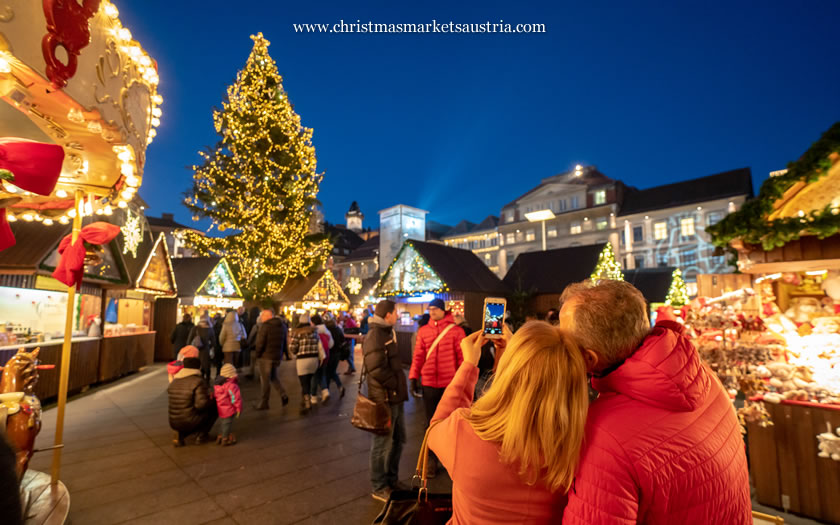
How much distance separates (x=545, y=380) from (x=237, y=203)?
22949mm

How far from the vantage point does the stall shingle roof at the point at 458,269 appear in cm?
1445

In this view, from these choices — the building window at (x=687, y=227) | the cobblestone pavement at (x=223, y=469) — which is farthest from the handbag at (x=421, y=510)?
the building window at (x=687, y=227)

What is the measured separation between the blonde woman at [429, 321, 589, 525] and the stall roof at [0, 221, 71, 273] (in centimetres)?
976

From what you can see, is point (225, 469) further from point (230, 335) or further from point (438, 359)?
point (230, 335)

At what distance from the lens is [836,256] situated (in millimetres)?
4168

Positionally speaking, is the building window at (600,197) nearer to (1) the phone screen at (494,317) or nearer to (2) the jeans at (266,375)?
(2) the jeans at (266,375)

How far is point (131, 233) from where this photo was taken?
13203 millimetres

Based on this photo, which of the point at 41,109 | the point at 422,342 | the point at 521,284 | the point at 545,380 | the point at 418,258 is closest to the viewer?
the point at 545,380

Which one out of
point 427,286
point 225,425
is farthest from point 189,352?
point 427,286

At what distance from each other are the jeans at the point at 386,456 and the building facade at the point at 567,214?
35.1m

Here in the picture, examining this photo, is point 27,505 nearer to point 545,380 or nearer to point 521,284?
point 545,380

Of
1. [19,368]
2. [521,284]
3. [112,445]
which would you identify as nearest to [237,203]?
[521,284]

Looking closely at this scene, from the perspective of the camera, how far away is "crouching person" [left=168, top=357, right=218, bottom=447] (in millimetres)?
5883

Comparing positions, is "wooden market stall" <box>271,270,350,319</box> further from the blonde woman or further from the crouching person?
the blonde woman
